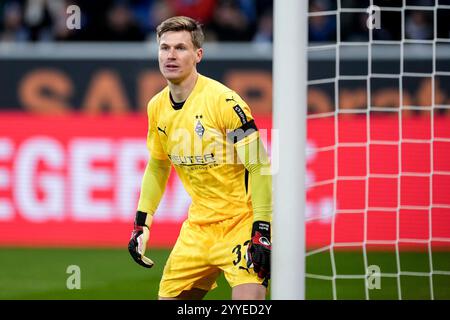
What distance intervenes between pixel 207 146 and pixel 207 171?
15 centimetres

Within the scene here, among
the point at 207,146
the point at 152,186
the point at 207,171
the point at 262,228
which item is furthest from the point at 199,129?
the point at 262,228

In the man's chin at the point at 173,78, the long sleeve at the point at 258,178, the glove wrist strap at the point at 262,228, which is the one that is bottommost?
the glove wrist strap at the point at 262,228

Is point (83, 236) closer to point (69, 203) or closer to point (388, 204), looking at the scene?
point (69, 203)

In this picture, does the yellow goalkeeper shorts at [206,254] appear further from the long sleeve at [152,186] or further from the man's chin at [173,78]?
the man's chin at [173,78]

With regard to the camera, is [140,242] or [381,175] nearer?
[140,242]

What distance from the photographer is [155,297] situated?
7.98 metres

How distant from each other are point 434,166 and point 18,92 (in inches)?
178

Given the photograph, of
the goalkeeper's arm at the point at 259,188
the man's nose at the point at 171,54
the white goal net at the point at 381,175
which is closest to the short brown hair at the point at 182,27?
the man's nose at the point at 171,54

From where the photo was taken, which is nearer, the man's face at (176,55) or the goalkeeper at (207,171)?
the goalkeeper at (207,171)

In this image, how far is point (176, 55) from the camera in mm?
5512

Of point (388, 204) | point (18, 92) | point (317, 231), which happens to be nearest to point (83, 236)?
point (18, 92)

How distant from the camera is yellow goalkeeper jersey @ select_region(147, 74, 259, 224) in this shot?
554cm

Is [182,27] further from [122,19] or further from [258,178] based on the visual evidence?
[122,19]

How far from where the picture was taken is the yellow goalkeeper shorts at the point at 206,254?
5.51 meters
